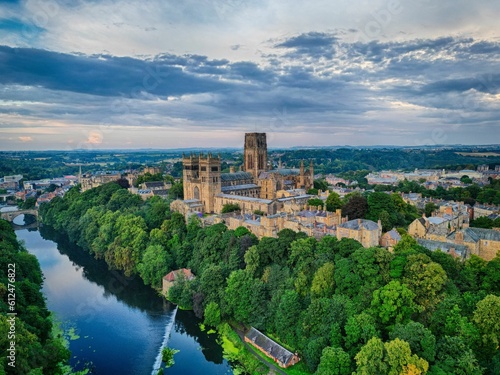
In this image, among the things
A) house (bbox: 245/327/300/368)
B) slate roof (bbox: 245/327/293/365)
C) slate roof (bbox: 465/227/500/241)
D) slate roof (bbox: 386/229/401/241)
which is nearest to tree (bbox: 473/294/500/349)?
slate roof (bbox: 465/227/500/241)

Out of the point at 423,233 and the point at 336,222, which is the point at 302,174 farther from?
the point at 423,233

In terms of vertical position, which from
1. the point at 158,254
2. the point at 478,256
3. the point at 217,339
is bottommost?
the point at 217,339


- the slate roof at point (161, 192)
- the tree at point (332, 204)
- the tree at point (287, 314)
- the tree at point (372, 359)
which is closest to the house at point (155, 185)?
the slate roof at point (161, 192)

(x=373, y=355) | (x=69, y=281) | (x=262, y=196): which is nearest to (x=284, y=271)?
(x=373, y=355)

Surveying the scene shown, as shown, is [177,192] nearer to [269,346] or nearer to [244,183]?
[244,183]

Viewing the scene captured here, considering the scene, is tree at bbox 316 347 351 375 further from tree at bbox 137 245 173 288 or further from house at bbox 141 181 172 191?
house at bbox 141 181 172 191

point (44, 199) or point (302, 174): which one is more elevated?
point (302, 174)

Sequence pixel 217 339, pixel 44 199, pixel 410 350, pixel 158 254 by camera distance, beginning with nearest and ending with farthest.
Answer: pixel 410 350
pixel 217 339
pixel 158 254
pixel 44 199
